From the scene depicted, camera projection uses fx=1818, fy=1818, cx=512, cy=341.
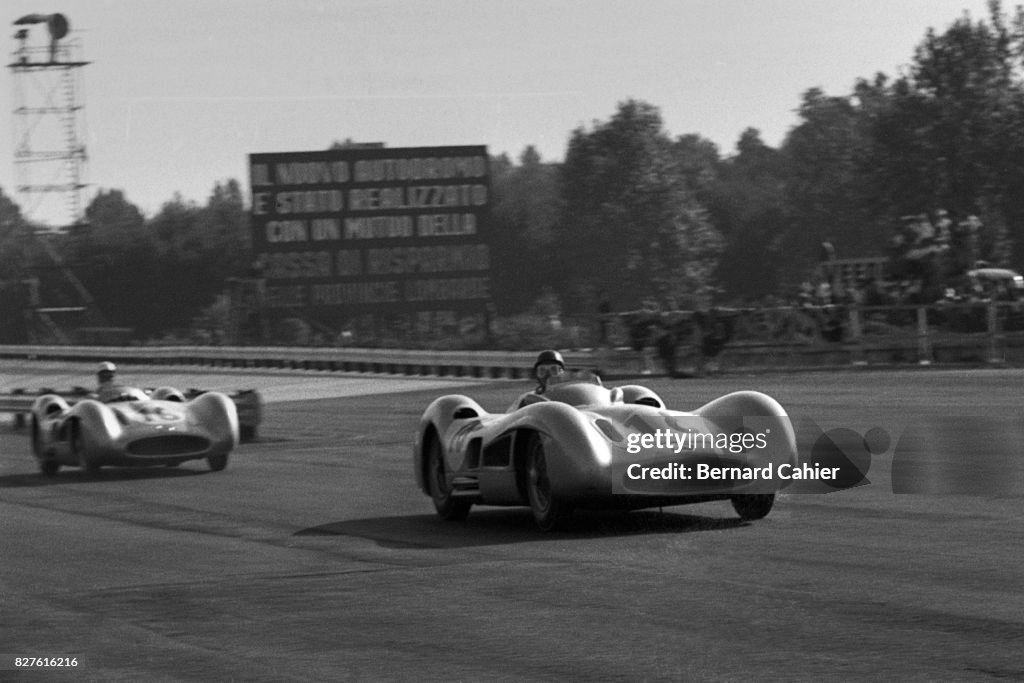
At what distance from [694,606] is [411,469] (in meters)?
9.59

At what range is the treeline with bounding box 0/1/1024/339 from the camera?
268 ft

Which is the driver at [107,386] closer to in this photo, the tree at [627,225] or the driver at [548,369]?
the driver at [548,369]

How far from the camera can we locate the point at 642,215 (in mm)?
107688

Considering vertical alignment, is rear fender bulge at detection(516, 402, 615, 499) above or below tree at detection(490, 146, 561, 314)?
below

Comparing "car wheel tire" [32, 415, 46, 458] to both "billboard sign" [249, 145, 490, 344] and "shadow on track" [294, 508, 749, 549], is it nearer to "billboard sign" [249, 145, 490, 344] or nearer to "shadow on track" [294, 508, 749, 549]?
"shadow on track" [294, 508, 749, 549]

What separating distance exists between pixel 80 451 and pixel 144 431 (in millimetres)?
978

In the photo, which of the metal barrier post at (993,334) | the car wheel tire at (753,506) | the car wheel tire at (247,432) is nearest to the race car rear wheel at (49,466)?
the car wheel tire at (247,432)

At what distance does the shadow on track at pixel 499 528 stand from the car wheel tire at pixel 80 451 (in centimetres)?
641

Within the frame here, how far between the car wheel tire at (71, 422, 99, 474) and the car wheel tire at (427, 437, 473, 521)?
6.33 meters

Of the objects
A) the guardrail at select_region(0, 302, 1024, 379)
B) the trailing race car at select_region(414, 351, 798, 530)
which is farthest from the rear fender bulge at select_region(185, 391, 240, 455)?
the guardrail at select_region(0, 302, 1024, 379)

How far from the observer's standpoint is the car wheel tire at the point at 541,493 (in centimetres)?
1040

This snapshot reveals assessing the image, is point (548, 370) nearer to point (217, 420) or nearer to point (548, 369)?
point (548, 369)

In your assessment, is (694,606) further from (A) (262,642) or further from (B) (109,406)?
(B) (109,406)

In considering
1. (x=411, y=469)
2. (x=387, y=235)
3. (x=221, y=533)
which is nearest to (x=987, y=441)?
(x=411, y=469)
